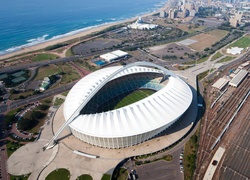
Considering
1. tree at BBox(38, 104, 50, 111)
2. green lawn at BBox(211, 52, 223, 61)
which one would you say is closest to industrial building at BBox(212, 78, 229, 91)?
green lawn at BBox(211, 52, 223, 61)

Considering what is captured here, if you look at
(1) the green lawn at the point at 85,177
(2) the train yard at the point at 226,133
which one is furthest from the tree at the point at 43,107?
(2) the train yard at the point at 226,133

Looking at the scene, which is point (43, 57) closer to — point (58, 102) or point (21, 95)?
point (21, 95)

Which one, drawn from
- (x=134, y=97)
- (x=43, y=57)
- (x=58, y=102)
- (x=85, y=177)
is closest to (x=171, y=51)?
(x=134, y=97)

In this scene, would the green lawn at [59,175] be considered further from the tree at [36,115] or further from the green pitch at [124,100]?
the tree at [36,115]

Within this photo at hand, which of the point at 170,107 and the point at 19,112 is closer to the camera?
the point at 170,107

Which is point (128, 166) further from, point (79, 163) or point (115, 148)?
A: point (79, 163)

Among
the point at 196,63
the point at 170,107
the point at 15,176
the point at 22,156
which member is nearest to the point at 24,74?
the point at 22,156
